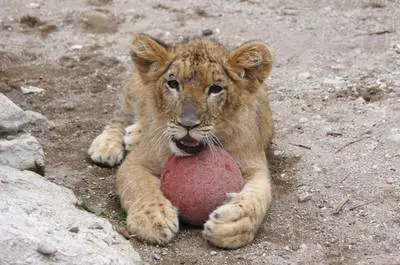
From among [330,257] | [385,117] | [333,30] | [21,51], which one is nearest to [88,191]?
[330,257]

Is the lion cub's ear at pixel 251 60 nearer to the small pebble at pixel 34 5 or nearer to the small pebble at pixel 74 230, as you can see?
the small pebble at pixel 74 230

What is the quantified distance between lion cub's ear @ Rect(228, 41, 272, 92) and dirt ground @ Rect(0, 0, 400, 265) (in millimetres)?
767

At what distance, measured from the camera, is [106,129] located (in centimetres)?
707

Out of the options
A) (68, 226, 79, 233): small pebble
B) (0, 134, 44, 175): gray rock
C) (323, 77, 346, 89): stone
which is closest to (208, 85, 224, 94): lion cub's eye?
(0, 134, 44, 175): gray rock

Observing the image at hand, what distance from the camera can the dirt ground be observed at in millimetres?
5449

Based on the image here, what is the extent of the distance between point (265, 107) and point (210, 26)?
2.81 meters

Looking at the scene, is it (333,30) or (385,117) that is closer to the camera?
(385,117)

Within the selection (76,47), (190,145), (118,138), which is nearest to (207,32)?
(76,47)

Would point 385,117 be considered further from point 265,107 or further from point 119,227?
point 119,227

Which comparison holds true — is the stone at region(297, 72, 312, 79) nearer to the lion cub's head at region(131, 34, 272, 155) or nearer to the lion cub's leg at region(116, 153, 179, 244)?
the lion cub's head at region(131, 34, 272, 155)

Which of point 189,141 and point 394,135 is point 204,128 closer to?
point 189,141

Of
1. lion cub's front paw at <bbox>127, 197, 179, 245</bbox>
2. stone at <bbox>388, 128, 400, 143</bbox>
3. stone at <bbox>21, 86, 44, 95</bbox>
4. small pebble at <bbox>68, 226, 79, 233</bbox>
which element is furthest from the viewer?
stone at <bbox>21, 86, 44, 95</bbox>

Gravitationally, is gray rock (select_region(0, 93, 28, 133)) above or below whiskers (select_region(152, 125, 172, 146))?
above

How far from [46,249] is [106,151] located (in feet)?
7.24
